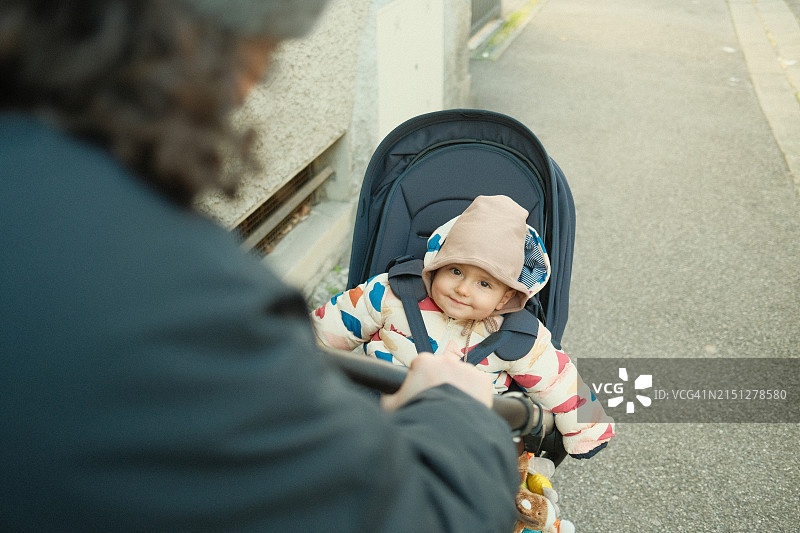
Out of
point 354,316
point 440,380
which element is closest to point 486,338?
point 354,316

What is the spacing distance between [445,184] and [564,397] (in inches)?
33.3

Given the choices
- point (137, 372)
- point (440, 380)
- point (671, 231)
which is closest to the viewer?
point (137, 372)

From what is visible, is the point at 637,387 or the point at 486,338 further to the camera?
the point at 637,387

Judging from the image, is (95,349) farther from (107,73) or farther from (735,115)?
(735,115)

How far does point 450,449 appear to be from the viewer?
811 mm

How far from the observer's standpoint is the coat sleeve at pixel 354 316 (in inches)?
84.8

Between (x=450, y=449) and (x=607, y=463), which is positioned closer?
(x=450, y=449)

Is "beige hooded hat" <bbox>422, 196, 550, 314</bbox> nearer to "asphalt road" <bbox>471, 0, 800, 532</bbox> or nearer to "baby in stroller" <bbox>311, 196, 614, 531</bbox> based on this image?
"baby in stroller" <bbox>311, 196, 614, 531</bbox>

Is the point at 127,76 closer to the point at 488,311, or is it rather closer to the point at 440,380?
the point at 440,380

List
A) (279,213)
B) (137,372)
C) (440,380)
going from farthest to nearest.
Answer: (279,213), (440,380), (137,372)

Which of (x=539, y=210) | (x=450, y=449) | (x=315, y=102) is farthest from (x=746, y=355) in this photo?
(x=450, y=449)

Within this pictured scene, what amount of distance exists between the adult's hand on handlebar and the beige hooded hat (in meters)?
0.95

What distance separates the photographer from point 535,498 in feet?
6.62

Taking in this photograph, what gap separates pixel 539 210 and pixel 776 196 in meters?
3.78
